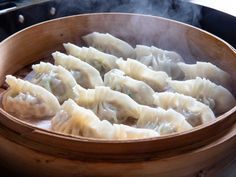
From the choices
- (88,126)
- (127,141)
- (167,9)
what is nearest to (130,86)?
(88,126)

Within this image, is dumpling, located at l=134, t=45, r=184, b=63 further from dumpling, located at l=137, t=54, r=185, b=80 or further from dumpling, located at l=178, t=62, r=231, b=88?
dumpling, located at l=178, t=62, r=231, b=88

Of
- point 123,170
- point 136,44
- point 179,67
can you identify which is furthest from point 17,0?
point 123,170

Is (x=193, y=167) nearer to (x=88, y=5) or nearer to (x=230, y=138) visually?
(x=230, y=138)

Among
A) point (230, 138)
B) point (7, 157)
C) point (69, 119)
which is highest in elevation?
point (230, 138)

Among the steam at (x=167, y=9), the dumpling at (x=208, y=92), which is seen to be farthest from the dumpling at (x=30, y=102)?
the steam at (x=167, y=9)

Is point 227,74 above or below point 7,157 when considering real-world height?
above

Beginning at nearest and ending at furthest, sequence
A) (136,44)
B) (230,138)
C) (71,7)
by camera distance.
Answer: (230,138) < (136,44) < (71,7)
